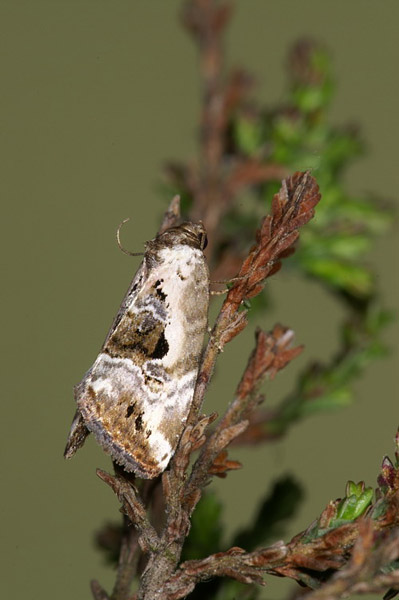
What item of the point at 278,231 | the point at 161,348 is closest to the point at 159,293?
the point at 161,348

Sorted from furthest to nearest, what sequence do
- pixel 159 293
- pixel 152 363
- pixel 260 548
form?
pixel 159 293 < pixel 152 363 < pixel 260 548

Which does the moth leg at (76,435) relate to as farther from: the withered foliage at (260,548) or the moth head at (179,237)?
the moth head at (179,237)

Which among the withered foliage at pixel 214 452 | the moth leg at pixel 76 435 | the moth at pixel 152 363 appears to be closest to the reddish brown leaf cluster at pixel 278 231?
the withered foliage at pixel 214 452

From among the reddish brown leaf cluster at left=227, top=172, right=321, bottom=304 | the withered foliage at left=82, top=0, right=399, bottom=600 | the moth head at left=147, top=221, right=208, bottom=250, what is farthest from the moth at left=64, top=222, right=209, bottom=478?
the reddish brown leaf cluster at left=227, top=172, right=321, bottom=304

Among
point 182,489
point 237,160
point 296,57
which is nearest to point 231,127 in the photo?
point 237,160

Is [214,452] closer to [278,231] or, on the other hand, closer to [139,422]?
[139,422]

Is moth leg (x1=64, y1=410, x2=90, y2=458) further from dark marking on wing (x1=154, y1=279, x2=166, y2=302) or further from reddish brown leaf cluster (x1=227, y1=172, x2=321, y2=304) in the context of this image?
reddish brown leaf cluster (x1=227, y1=172, x2=321, y2=304)
